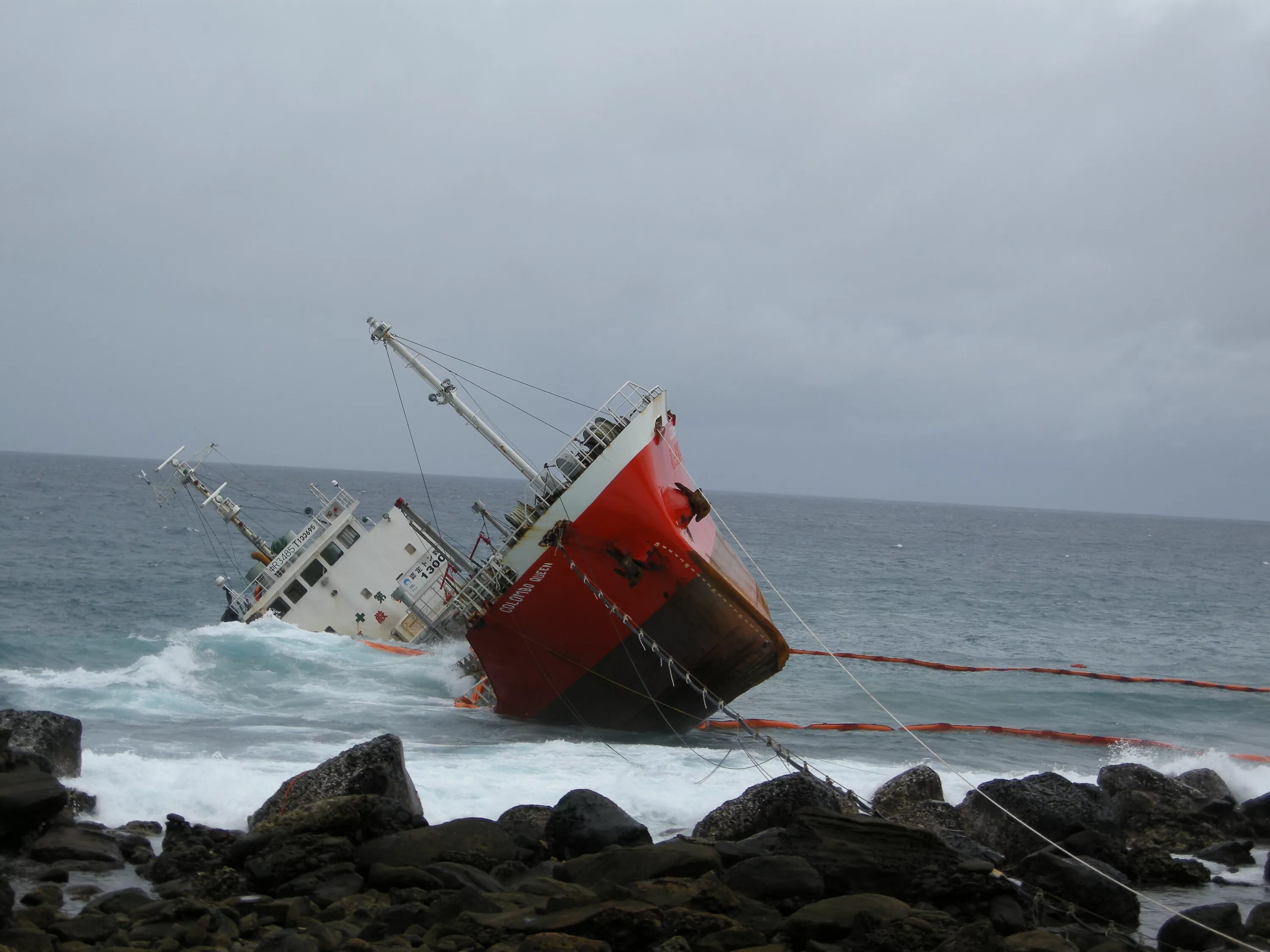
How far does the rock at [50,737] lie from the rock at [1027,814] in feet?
34.3

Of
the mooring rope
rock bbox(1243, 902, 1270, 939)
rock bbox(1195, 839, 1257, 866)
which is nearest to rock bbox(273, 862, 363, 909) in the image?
rock bbox(1243, 902, 1270, 939)

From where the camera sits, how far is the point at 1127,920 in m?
10.2

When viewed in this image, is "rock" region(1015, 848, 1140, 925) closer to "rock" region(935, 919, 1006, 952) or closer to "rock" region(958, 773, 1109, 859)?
"rock" region(958, 773, 1109, 859)

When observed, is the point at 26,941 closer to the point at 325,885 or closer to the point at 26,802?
the point at 325,885

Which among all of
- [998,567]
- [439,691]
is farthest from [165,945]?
[998,567]

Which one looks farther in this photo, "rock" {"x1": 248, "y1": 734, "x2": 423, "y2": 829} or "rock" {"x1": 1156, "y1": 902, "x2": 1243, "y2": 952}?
"rock" {"x1": 248, "y1": 734, "x2": 423, "y2": 829}

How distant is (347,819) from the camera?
1057 centimetres

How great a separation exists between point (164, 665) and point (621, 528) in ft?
36.3

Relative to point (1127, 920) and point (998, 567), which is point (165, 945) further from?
point (998, 567)

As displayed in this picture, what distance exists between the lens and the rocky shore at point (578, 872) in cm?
824

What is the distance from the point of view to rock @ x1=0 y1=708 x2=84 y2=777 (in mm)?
12797

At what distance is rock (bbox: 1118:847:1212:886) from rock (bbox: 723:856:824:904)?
4.03 metres

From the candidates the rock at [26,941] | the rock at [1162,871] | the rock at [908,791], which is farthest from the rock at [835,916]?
the rock at [26,941]

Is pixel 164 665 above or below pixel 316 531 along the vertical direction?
below
